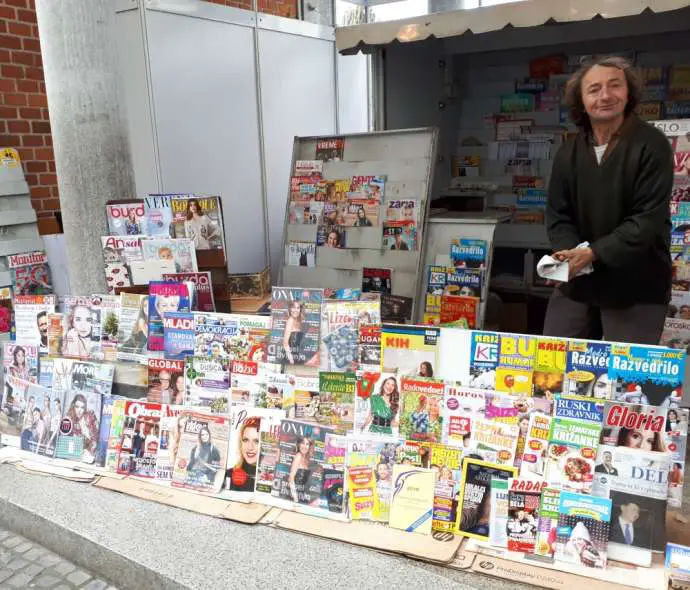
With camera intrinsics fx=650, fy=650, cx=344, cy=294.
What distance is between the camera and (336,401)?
2541 mm

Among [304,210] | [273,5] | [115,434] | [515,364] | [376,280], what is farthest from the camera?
[273,5]

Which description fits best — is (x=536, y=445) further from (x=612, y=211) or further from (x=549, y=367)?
(x=612, y=211)

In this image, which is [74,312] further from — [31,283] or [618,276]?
[618,276]

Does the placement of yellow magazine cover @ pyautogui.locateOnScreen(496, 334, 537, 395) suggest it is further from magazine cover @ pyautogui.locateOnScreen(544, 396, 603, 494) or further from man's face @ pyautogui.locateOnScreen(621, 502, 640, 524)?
man's face @ pyautogui.locateOnScreen(621, 502, 640, 524)

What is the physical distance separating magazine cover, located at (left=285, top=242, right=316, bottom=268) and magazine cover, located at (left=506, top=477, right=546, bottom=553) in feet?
8.86

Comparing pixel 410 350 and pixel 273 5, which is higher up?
pixel 273 5

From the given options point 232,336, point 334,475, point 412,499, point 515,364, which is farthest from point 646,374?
point 232,336

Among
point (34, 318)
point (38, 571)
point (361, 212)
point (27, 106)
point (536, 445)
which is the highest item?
point (27, 106)

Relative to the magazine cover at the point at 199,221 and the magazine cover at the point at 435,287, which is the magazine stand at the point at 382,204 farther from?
the magazine cover at the point at 199,221

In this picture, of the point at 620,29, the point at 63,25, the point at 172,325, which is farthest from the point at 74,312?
the point at 620,29

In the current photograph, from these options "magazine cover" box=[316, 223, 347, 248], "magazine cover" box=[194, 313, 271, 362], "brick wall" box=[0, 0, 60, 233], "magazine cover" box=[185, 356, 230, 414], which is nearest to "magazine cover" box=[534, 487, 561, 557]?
"magazine cover" box=[194, 313, 271, 362]

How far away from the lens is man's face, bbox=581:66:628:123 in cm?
229

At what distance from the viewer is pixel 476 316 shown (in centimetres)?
421

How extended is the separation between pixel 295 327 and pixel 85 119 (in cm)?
149
